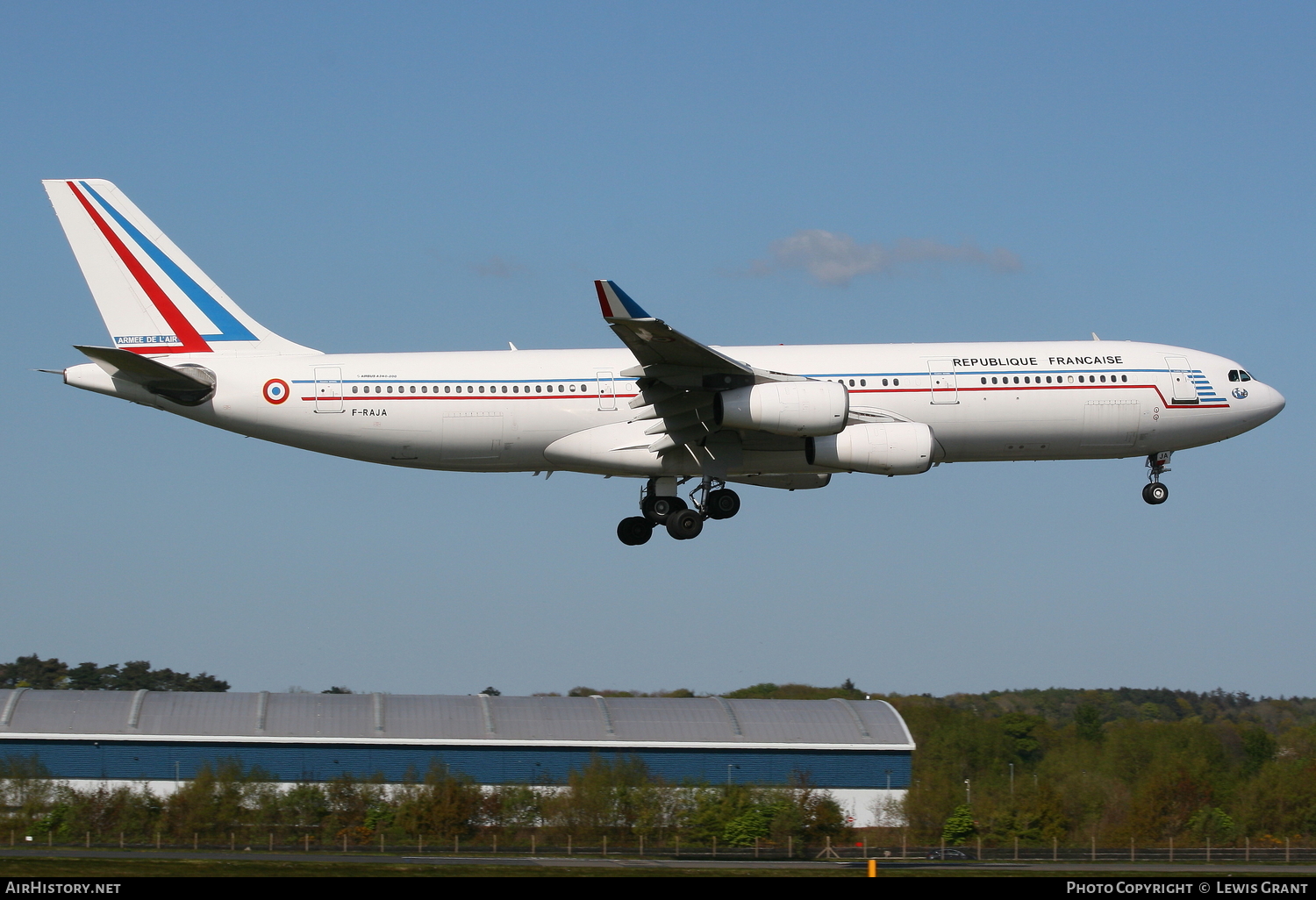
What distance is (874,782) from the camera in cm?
6562

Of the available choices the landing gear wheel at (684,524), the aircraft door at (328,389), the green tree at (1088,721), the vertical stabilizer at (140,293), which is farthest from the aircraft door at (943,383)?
the green tree at (1088,721)

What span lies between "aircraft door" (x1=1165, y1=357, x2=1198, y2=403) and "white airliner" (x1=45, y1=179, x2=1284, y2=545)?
0.18 feet

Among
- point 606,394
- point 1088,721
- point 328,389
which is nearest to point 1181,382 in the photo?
point 606,394

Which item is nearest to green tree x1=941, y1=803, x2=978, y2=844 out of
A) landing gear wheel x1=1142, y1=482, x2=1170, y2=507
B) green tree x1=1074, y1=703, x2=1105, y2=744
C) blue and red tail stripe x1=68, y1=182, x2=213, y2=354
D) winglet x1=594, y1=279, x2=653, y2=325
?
landing gear wheel x1=1142, y1=482, x2=1170, y2=507

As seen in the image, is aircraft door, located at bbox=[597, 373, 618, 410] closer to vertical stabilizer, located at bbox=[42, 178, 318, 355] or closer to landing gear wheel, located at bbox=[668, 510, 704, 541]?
landing gear wheel, located at bbox=[668, 510, 704, 541]

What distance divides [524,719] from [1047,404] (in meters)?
31.1

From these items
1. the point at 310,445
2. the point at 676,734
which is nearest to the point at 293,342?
the point at 310,445

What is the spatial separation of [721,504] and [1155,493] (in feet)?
43.9

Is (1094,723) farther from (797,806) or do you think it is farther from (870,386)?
(870,386)

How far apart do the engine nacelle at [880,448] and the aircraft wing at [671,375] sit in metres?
2.01

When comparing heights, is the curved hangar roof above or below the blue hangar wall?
above

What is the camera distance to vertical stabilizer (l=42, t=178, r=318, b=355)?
4269 cm

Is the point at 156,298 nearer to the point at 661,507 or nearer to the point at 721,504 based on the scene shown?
the point at 661,507

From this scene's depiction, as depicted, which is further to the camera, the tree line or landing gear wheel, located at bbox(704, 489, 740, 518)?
the tree line
